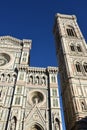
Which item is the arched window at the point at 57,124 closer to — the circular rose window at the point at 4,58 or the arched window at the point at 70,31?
the circular rose window at the point at 4,58

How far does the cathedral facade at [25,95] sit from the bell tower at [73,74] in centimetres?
242

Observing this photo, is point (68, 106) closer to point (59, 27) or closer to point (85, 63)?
point (85, 63)

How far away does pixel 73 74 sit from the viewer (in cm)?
2414

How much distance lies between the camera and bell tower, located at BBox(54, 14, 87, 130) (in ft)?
63.7

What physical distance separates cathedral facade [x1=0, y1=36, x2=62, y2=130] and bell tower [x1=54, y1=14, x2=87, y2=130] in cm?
242

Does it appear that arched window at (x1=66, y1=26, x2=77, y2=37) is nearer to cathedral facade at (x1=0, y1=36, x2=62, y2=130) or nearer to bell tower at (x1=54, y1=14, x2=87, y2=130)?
bell tower at (x1=54, y1=14, x2=87, y2=130)

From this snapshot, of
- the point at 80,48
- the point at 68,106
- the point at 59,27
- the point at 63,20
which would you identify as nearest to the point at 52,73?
the point at 68,106

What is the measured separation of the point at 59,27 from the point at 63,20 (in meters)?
3.86

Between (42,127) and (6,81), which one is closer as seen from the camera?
(42,127)

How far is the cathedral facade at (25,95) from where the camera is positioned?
17.1m

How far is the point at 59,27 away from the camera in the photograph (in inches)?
1393

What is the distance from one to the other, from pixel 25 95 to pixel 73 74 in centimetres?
823

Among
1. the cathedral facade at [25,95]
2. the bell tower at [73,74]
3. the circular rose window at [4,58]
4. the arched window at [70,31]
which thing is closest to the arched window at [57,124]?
the cathedral facade at [25,95]

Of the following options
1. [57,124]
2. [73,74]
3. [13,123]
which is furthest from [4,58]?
[57,124]
